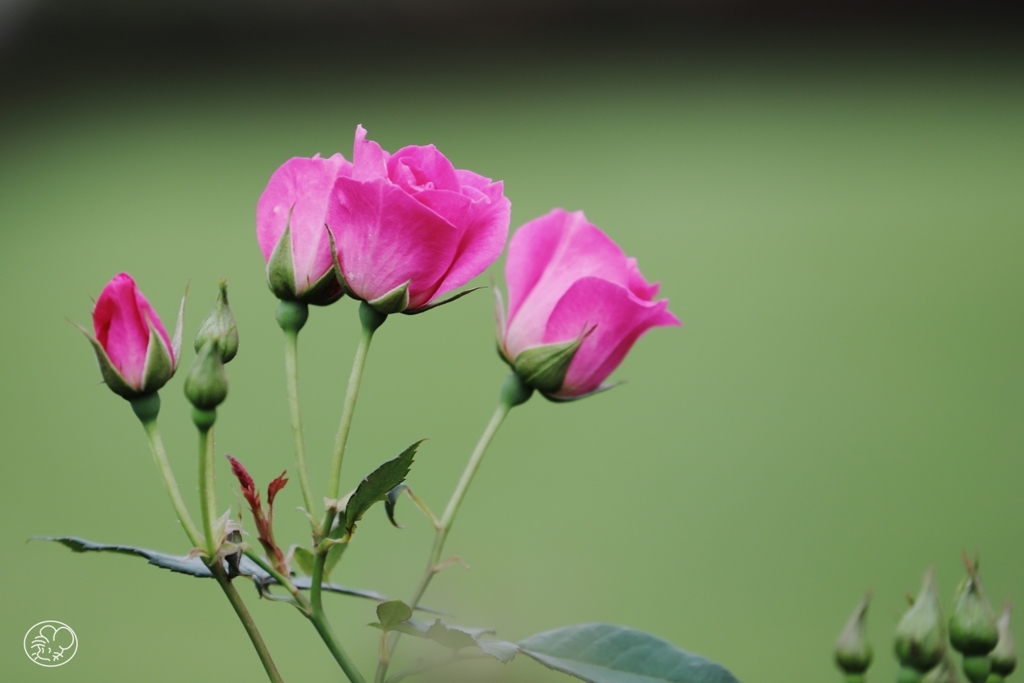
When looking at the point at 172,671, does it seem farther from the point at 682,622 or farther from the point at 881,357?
the point at 881,357

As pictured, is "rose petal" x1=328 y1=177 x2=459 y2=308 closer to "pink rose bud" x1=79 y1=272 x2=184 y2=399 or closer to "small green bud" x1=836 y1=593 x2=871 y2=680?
"pink rose bud" x1=79 y1=272 x2=184 y2=399

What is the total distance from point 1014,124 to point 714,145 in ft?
2.69

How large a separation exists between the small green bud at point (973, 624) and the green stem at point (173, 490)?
229 millimetres

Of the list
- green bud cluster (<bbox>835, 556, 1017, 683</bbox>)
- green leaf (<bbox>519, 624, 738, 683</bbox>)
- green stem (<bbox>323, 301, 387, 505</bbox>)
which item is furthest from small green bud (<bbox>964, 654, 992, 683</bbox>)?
green stem (<bbox>323, 301, 387, 505</bbox>)

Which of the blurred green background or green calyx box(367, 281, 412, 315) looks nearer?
green calyx box(367, 281, 412, 315)

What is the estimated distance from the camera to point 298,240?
0.80 feet

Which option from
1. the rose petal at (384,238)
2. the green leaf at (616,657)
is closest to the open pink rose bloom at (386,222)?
the rose petal at (384,238)

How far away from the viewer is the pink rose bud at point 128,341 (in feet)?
0.73

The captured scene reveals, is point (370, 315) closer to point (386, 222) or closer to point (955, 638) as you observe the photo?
point (386, 222)

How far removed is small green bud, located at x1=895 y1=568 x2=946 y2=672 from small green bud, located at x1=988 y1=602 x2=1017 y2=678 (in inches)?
0.9

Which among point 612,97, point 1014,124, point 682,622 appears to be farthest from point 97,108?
point 1014,124

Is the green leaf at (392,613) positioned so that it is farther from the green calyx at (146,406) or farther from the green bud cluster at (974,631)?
the green bud cluster at (974,631)

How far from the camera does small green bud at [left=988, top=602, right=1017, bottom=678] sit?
11.2 inches

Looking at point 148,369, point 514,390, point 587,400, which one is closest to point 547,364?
point 514,390
